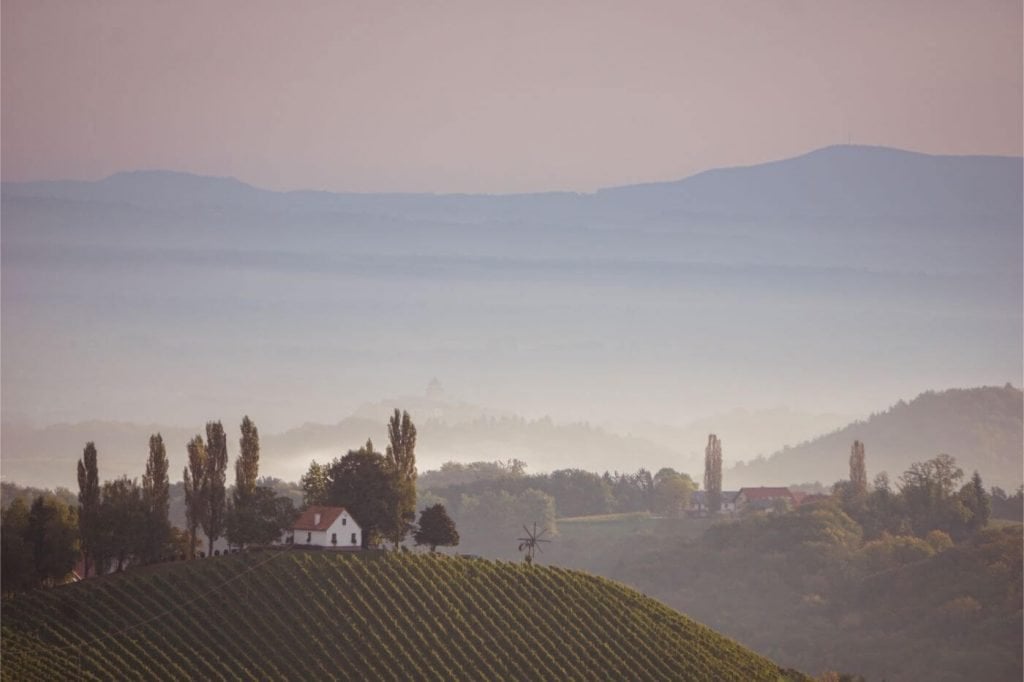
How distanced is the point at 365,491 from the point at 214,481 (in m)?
10.8

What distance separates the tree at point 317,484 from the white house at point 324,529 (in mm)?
3566

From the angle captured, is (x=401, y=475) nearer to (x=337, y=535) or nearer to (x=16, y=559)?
(x=337, y=535)

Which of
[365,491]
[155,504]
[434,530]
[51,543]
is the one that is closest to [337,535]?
[365,491]

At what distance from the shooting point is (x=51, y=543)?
11906 cm

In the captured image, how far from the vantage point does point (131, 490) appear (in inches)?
5005

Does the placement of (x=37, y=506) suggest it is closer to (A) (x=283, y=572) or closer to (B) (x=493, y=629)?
(A) (x=283, y=572)

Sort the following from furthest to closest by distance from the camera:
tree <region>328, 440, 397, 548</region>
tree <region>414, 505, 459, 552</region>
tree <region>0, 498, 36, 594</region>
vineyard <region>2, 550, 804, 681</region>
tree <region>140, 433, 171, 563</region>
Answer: tree <region>414, 505, 459, 552</region> → tree <region>328, 440, 397, 548</region> → tree <region>140, 433, 171, 563</region> → tree <region>0, 498, 36, 594</region> → vineyard <region>2, 550, 804, 681</region>

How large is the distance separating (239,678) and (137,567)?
1413 cm

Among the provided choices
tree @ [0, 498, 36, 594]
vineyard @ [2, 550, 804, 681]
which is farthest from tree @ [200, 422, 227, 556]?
tree @ [0, 498, 36, 594]

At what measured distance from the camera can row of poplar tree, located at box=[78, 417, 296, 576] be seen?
12125cm

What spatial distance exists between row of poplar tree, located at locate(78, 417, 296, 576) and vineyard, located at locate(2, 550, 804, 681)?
129 inches

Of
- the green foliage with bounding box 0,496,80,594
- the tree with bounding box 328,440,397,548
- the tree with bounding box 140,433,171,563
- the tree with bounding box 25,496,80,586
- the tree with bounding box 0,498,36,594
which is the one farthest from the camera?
the tree with bounding box 328,440,397,548

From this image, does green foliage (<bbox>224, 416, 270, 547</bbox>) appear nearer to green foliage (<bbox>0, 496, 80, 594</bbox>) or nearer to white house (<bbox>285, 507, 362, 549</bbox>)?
white house (<bbox>285, 507, 362, 549</bbox>)

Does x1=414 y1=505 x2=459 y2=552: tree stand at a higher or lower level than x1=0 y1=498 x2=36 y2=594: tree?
higher
